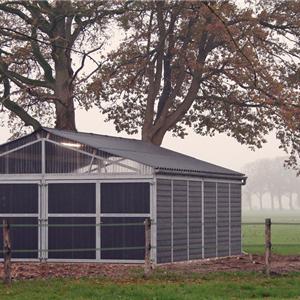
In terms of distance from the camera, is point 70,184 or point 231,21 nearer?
point 70,184

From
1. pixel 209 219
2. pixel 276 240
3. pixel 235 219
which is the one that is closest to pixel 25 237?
Answer: pixel 209 219

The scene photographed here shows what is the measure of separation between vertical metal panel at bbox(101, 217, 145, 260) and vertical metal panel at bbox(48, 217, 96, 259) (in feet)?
1.10

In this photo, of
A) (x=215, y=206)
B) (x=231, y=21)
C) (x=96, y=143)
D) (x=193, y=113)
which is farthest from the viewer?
(x=193, y=113)

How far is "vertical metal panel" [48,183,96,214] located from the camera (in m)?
23.2

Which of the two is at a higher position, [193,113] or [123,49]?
[123,49]

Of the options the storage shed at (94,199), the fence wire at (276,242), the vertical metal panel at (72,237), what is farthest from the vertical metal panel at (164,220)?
the fence wire at (276,242)

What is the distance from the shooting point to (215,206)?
2641 centimetres

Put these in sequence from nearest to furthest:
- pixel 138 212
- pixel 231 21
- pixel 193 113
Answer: pixel 138 212 → pixel 231 21 → pixel 193 113

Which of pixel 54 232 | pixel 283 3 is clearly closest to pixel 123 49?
pixel 283 3

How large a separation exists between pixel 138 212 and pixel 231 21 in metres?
14.9

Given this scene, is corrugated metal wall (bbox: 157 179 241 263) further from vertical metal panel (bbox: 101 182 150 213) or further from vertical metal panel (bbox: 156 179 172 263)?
vertical metal panel (bbox: 101 182 150 213)

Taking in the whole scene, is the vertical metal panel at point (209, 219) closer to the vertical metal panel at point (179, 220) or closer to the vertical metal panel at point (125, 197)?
the vertical metal panel at point (179, 220)

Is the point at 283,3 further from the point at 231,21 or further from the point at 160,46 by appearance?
the point at 160,46

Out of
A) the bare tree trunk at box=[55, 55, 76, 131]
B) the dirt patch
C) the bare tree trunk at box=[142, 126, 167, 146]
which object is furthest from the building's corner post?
the bare tree trunk at box=[142, 126, 167, 146]
